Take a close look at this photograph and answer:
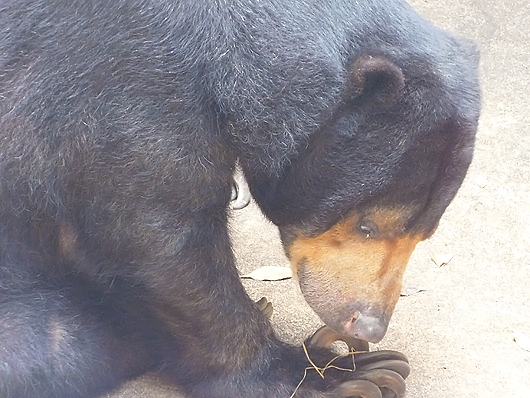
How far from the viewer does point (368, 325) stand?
2.87 m

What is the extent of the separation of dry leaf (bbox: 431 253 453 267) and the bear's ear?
1.34m

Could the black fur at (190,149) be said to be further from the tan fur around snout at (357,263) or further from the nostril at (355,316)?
the nostril at (355,316)

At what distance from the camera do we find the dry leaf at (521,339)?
333 centimetres

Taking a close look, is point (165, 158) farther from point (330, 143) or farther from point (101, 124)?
point (330, 143)

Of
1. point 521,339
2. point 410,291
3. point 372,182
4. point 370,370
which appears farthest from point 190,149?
point 521,339

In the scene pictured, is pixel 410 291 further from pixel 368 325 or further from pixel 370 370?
pixel 368 325

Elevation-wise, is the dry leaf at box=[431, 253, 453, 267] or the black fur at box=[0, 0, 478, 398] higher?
the black fur at box=[0, 0, 478, 398]

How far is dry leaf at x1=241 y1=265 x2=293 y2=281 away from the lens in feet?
11.9

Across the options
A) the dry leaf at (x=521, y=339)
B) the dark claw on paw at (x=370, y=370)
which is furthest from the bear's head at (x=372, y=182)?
the dry leaf at (x=521, y=339)

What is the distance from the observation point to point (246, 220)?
3986 millimetres

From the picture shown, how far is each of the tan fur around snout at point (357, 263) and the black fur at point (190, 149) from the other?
7 cm

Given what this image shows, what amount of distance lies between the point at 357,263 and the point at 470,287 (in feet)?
3.11

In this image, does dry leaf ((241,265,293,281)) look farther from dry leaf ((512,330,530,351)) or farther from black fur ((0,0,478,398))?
dry leaf ((512,330,530,351))

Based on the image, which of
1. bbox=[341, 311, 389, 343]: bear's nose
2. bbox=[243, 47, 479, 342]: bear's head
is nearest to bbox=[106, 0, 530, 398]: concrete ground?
bbox=[341, 311, 389, 343]: bear's nose
